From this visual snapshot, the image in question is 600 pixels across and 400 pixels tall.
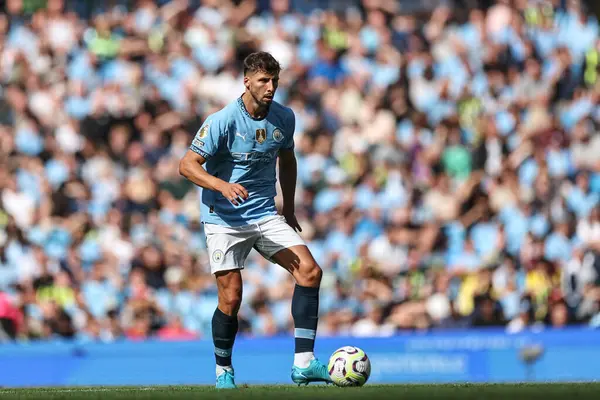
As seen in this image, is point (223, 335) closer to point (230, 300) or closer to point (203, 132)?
point (230, 300)

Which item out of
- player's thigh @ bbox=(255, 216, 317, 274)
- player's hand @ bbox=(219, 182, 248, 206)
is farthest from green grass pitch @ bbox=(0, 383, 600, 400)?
player's hand @ bbox=(219, 182, 248, 206)

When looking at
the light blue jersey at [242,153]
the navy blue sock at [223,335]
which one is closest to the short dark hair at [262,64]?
the light blue jersey at [242,153]

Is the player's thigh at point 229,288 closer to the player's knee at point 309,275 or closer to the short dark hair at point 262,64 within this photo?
the player's knee at point 309,275

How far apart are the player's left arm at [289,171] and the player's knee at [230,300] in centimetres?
80

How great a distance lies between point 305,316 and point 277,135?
140cm

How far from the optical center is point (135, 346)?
46.5 ft

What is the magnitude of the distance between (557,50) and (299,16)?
4.29m

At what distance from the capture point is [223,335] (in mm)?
8969

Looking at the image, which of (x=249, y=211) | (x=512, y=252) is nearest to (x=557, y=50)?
(x=512, y=252)

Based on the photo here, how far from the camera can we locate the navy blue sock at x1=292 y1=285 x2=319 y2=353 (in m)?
8.76

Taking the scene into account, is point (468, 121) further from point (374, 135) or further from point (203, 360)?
point (203, 360)

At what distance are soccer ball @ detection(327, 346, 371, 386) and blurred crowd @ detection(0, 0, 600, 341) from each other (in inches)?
229

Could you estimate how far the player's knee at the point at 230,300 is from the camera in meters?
8.94

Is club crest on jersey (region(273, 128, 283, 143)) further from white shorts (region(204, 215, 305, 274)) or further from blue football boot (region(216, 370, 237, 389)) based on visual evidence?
blue football boot (region(216, 370, 237, 389))
